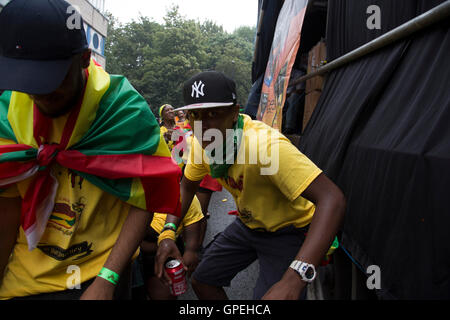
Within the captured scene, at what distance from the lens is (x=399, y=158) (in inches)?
54.6

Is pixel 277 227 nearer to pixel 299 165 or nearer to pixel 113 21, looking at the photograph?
pixel 299 165

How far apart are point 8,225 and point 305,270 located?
1.41 m

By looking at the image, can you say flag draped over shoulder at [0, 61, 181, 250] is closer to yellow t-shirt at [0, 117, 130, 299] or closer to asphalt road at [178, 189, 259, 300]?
yellow t-shirt at [0, 117, 130, 299]

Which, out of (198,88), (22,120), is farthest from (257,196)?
(22,120)

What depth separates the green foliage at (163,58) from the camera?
105ft

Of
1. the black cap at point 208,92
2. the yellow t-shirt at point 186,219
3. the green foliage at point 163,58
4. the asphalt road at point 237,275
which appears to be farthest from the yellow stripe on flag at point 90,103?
the green foliage at point 163,58

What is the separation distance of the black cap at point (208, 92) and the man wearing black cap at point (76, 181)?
452 millimetres

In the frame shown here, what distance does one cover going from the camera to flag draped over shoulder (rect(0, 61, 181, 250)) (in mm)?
1372

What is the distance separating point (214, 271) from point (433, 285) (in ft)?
5.22

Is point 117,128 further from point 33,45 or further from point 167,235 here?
point 167,235

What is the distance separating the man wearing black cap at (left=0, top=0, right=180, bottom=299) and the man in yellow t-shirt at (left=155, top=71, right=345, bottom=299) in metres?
0.49

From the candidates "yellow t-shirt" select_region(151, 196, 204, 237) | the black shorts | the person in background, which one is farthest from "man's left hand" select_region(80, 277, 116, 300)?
the person in background

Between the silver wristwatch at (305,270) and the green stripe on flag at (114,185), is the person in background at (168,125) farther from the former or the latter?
the silver wristwatch at (305,270)
